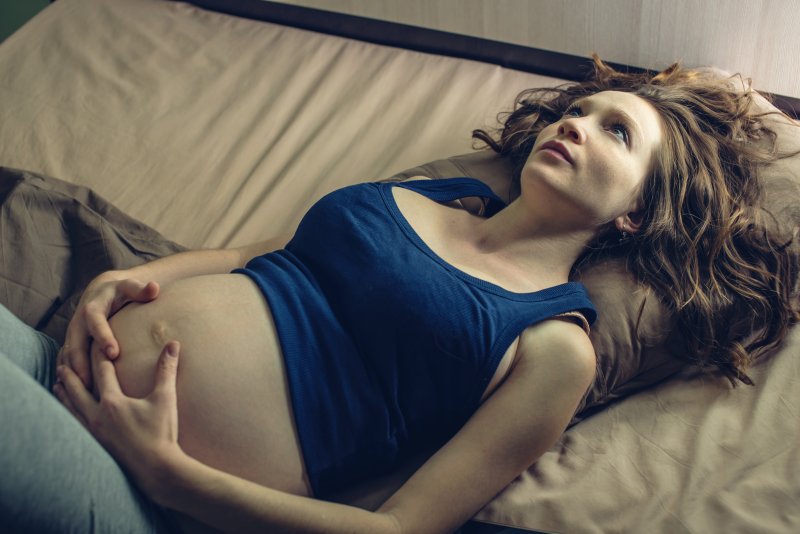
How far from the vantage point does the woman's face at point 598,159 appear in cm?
115

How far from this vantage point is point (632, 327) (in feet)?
3.94

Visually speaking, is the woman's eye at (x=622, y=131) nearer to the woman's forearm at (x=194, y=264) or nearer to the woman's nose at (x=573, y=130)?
the woman's nose at (x=573, y=130)

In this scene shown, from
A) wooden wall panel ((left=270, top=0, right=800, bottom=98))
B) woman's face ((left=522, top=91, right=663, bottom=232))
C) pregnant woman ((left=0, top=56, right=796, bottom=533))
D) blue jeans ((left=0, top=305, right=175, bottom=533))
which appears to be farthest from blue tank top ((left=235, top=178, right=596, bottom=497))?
wooden wall panel ((left=270, top=0, right=800, bottom=98))

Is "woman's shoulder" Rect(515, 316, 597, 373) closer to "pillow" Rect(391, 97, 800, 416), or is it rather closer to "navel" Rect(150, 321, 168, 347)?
"pillow" Rect(391, 97, 800, 416)

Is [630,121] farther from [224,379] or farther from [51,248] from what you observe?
[51,248]

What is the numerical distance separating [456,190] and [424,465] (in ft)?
1.50

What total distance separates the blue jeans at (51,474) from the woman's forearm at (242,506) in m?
0.05

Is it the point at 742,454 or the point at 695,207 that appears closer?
the point at 742,454

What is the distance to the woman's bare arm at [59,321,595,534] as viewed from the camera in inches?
37.3

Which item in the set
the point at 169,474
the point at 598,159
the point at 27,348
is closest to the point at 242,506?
the point at 169,474

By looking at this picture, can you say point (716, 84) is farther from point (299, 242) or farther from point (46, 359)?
point (46, 359)

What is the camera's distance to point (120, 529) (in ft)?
2.95

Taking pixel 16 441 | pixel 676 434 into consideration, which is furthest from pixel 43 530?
pixel 676 434

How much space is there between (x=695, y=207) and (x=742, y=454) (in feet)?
1.20
